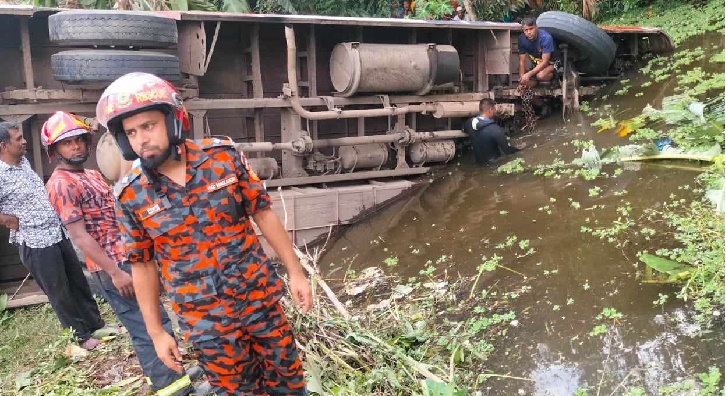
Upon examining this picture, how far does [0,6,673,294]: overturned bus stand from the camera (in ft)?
19.4

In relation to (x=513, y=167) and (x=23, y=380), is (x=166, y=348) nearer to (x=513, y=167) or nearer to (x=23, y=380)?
(x=23, y=380)

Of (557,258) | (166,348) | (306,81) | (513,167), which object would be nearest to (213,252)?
(166,348)

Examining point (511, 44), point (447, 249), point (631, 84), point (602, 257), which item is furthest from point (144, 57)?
point (631, 84)

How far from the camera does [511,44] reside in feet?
30.5

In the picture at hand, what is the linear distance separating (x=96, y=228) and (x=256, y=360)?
5.31 feet

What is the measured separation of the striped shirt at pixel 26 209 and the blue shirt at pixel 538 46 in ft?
23.1

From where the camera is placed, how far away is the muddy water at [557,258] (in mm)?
3410

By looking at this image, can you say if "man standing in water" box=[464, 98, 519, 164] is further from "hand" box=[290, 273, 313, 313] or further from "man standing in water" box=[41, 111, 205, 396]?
"hand" box=[290, 273, 313, 313]

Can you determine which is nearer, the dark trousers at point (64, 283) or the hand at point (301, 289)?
the hand at point (301, 289)

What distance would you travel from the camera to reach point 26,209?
186 inches

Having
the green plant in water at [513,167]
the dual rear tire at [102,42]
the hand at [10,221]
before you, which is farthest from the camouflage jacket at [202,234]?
the green plant in water at [513,167]

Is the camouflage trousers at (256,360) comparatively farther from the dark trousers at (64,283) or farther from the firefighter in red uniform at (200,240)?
the dark trousers at (64,283)

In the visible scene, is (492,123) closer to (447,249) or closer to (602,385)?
(447,249)

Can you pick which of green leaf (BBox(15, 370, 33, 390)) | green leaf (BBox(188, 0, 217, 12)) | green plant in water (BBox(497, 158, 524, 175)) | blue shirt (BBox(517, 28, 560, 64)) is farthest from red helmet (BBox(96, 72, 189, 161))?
green leaf (BBox(188, 0, 217, 12))
